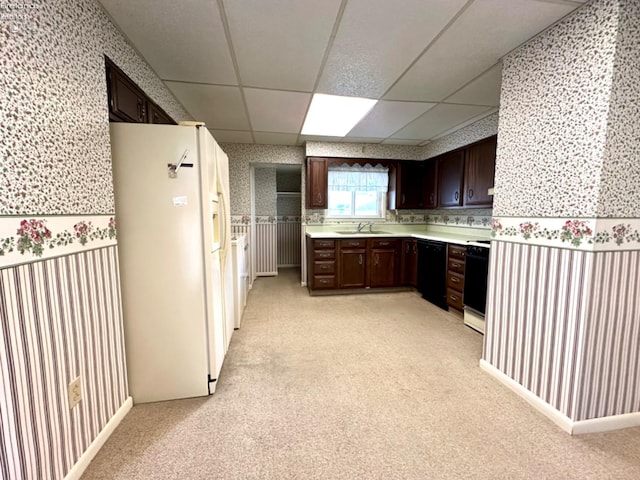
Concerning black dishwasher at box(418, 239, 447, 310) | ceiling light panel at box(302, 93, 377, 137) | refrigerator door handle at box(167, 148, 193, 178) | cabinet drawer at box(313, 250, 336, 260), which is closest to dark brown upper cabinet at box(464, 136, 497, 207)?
black dishwasher at box(418, 239, 447, 310)

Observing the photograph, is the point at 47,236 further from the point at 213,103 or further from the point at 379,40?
the point at 213,103

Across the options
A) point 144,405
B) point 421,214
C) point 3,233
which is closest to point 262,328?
point 144,405

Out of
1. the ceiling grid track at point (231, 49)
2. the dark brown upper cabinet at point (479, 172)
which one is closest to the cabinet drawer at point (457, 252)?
the dark brown upper cabinet at point (479, 172)

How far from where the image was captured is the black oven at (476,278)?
2.81 m

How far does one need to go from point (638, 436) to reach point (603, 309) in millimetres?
762

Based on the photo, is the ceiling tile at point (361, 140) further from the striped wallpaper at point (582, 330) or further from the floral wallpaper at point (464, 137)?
the striped wallpaper at point (582, 330)

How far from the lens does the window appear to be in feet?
15.6

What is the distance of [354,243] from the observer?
4191mm

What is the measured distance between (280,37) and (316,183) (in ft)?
8.89

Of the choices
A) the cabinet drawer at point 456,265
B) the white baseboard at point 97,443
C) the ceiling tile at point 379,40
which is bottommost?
the white baseboard at point 97,443

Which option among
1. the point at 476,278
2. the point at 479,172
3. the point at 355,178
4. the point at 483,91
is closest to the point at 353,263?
the point at 355,178

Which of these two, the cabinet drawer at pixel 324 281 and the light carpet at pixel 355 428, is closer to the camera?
the light carpet at pixel 355 428

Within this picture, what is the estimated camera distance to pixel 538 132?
69.2 inches

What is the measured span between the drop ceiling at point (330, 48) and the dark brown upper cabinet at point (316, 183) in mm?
1344
